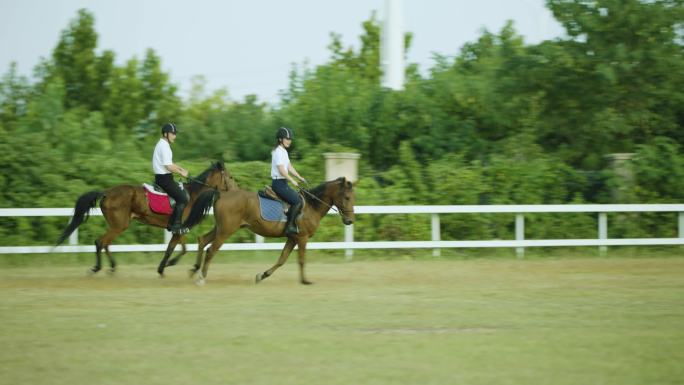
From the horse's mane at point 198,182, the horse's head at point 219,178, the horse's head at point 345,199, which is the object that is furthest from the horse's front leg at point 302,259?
the horse's mane at point 198,182

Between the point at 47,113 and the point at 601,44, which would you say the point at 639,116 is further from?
the point at 47,113

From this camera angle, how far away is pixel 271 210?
14281 millimetres

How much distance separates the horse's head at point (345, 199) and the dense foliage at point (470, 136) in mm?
5103

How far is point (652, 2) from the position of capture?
22578mm

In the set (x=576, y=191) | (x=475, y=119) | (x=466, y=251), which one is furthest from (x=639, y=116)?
(x=466, y=251)

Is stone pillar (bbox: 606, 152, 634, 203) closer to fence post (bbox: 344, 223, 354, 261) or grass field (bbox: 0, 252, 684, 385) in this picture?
grass field (bbox: 0, 252, 684, 385)

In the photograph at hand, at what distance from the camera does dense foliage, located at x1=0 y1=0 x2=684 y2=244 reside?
19.5 meters

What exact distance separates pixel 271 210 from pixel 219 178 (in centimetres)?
156

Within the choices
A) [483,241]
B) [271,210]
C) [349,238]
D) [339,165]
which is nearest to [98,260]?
[271,210]

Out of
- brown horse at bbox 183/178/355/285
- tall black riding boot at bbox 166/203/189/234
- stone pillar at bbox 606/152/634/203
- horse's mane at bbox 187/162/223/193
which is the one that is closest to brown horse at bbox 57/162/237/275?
Result: horse's mane at bbox 187/162/223/193

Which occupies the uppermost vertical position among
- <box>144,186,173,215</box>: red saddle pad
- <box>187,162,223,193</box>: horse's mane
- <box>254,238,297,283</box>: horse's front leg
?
<box>187,162,223,193</box>: horse's mane

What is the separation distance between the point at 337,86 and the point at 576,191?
791 centimetres

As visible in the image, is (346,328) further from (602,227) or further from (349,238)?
(602,227)

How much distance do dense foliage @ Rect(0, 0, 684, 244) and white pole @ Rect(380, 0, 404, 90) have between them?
722 mm
